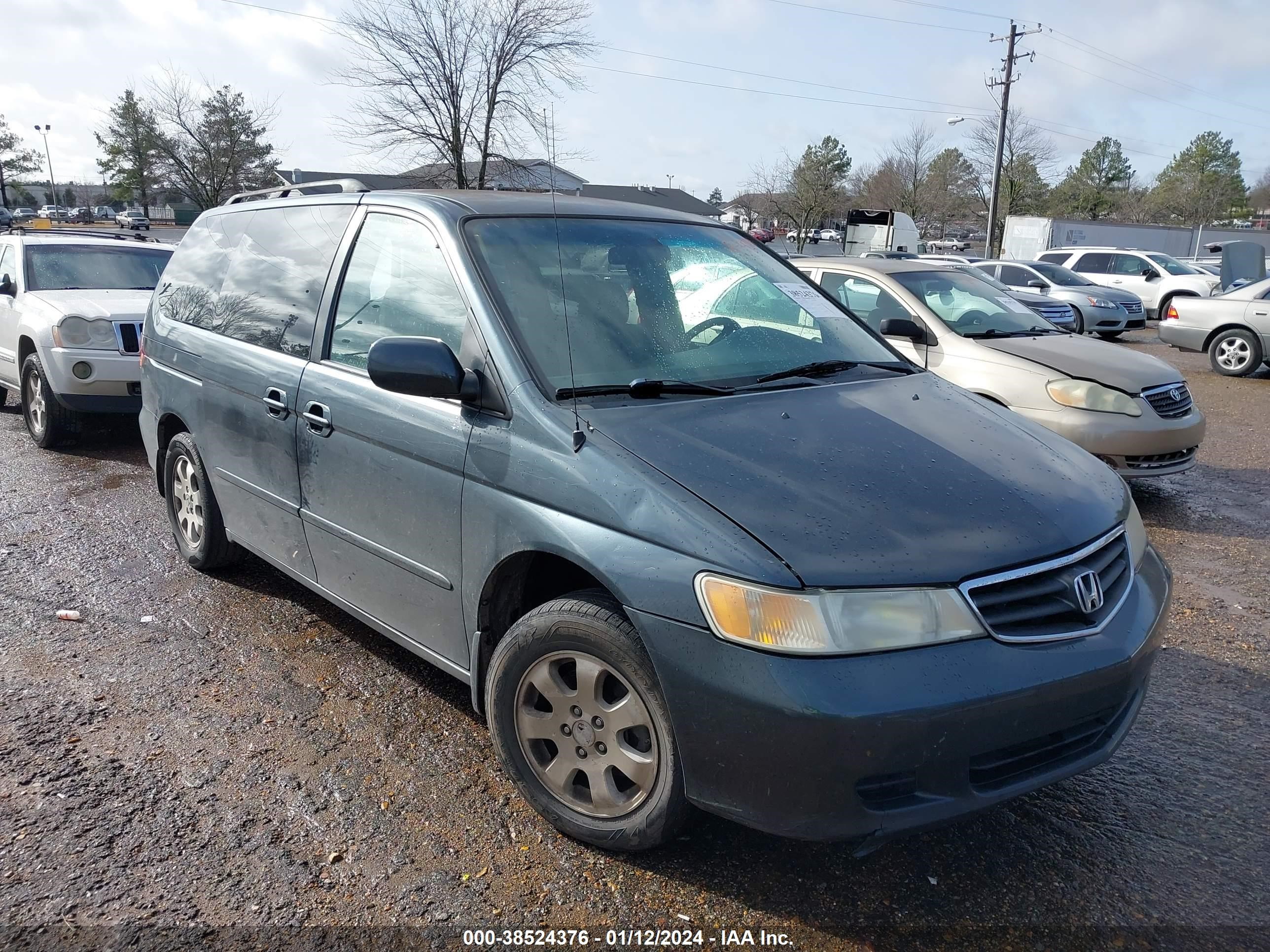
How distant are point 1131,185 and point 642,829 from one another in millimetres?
86758

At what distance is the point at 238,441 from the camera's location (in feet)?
12.9

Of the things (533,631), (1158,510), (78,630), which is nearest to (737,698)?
(533,631)

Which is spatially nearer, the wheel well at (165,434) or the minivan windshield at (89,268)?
the wheel well at (165,434)

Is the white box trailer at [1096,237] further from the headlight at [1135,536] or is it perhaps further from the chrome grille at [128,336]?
the headlight at [1135,536]

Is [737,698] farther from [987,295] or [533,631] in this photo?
[987,295]

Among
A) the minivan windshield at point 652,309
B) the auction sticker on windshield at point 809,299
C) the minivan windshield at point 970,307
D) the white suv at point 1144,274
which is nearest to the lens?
the minivan windshield at point 652,309

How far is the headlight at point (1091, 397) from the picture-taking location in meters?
6.14

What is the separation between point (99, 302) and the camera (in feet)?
25.6

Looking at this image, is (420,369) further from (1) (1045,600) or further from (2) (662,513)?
(1) (1045,600)

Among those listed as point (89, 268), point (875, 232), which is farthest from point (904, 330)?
point (875, 232)

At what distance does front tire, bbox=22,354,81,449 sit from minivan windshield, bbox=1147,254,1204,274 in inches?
845

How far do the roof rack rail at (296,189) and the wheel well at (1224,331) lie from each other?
13.2 metres

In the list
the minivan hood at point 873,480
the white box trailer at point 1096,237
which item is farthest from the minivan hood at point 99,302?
the white box trailer at point 1096,237

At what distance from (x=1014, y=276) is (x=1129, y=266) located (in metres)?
4.06
